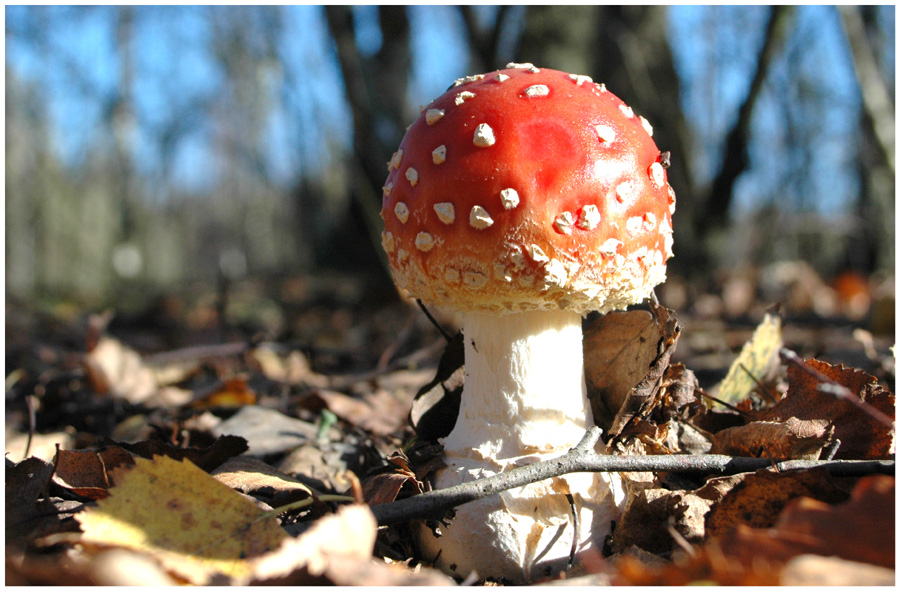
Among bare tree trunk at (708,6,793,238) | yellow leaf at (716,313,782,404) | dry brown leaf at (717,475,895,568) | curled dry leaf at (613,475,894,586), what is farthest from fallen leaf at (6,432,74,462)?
bare tree trunk at (708,6,793,238)

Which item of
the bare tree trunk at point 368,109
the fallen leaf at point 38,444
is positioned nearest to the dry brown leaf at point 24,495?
the fallen leaf at point 38,444

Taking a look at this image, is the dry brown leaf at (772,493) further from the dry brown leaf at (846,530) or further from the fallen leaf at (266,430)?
the fallen leaf at (266,430)

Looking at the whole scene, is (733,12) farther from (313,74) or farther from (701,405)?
(701,405)

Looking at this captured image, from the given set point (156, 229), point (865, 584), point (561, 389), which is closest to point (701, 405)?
point (561, 389)

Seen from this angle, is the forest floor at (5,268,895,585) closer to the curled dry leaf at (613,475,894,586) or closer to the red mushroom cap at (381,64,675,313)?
the curled dry leaf at (613,475,894,586)

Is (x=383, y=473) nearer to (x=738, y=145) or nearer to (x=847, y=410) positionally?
(x=847, y=410)

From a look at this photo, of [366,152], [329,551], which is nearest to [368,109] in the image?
[366,152]
